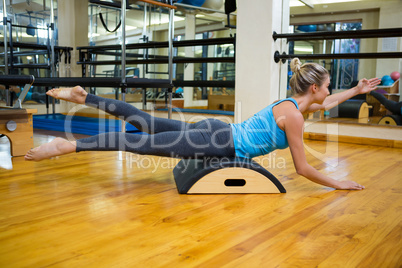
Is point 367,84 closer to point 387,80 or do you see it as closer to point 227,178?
→ point 227,178

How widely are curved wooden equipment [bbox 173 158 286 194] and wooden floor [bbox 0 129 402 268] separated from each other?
5 centimetres

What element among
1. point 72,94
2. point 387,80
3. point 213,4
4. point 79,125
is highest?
point 213,4

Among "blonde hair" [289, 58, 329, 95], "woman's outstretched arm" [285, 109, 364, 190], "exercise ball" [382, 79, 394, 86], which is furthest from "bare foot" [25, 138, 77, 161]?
"exercise ball" [382, 79, 394, 86]

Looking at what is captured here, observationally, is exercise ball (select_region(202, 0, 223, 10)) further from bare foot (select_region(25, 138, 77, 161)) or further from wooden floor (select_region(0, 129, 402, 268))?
bare foot (select_region(25, 138, 77, 161))

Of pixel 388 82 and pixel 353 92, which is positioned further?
pixel 388 82

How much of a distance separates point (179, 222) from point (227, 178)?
17.5 inches

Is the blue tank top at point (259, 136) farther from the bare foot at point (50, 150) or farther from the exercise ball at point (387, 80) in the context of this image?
the exercise ball at point (387, 80)

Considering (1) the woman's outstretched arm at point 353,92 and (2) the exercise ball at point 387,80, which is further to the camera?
(2) the exercise ball at point 387,80

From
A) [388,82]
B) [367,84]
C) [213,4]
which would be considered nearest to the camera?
[367,84]

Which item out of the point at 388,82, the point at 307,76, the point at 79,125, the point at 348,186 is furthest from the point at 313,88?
the point at 388,82

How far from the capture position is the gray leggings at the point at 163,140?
5.52ft

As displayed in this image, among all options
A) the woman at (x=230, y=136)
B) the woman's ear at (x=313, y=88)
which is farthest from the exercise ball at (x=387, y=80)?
the woman's ear at (x=313, y=88)

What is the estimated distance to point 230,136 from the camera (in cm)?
178

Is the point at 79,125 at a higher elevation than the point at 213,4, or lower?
lower
